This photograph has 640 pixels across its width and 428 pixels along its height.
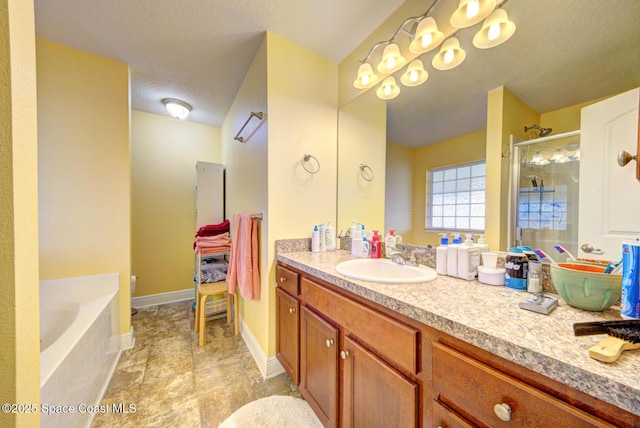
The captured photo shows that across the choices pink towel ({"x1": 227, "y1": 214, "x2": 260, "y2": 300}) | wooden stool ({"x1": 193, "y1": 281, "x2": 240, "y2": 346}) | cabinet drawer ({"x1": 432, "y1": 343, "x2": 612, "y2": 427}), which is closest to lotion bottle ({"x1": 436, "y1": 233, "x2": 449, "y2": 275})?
cabinet drawer ({"x1": 432, "y1": 343, "x2": 612, "y2": 427})

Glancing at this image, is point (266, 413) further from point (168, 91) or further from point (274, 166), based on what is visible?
point (168, 91)

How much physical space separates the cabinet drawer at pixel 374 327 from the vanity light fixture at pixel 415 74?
131 centimetres

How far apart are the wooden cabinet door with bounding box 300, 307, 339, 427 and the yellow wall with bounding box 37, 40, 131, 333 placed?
68.1 inches

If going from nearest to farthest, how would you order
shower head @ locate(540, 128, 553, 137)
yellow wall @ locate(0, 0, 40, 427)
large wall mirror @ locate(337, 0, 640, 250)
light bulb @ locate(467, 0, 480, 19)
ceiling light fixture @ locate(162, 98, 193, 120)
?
1. yellow wall @ locate(0, 0, 40, 427)
2. large wall mirror @ locate(337, 0, 640, 250)
3. shower head @ locate(540, 128, 553, 137)
4. light bulb @ locate(467, 0, 480, 19)
5. ceiling light fixture @ locate(162, 98, 193, 120)

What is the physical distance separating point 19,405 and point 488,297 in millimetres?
1353

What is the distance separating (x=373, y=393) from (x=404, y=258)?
0.66 meters

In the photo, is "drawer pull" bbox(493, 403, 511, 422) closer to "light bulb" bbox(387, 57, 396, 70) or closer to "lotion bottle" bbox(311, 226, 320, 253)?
"lotion bottle" bbox(311, 226, 320, 253)

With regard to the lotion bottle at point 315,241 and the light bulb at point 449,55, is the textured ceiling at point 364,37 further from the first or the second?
the lotion bottle at point 315,241

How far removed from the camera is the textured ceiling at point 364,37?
808 millimetres

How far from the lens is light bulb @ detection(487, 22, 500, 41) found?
39.3 inches

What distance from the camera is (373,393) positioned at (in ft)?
2.81

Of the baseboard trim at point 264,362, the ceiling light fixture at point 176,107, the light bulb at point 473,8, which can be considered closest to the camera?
the light bulb at point 473,8

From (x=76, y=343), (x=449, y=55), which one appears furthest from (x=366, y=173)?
(x=76, y=343)

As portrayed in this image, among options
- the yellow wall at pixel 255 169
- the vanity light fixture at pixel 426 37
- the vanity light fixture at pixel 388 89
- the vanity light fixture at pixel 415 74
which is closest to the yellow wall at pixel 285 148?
the yellow wall at pixel 255 169
